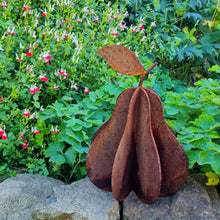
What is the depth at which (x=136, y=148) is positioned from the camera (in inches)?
54.0

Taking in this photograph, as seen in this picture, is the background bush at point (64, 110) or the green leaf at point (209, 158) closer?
the green leaf at point (209, 158)

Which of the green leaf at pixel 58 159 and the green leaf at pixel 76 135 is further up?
the green leaf at pixel 76 135

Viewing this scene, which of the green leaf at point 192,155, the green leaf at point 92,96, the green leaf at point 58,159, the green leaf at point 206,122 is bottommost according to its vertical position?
the green leaf at point 58,159

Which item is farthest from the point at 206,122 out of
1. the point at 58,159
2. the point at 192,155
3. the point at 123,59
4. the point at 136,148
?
the point at 58,159

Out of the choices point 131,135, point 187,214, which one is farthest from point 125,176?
point 187,214

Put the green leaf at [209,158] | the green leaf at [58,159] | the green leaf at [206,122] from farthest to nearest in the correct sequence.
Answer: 1. the green leaf at [58,159]
2. the green leaf at [206,122]
3. the green leaf at [209,158]

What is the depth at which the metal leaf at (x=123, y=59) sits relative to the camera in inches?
47.9

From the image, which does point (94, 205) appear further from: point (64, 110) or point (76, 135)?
point (64, 110)

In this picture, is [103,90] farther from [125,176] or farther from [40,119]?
[125,176]

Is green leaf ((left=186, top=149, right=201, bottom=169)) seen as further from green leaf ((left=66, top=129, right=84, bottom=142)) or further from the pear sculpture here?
green leaf ((left=66, top=129, right=84, bottom=142))

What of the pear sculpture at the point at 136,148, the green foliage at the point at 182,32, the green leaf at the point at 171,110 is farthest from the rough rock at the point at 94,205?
the green foliage at the point at 182,32

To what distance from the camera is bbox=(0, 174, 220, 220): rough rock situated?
140cm

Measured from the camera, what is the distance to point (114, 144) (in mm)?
1424

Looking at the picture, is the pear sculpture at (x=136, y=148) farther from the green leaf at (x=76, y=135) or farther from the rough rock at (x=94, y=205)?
the green leaf at (x=76, y=135)
